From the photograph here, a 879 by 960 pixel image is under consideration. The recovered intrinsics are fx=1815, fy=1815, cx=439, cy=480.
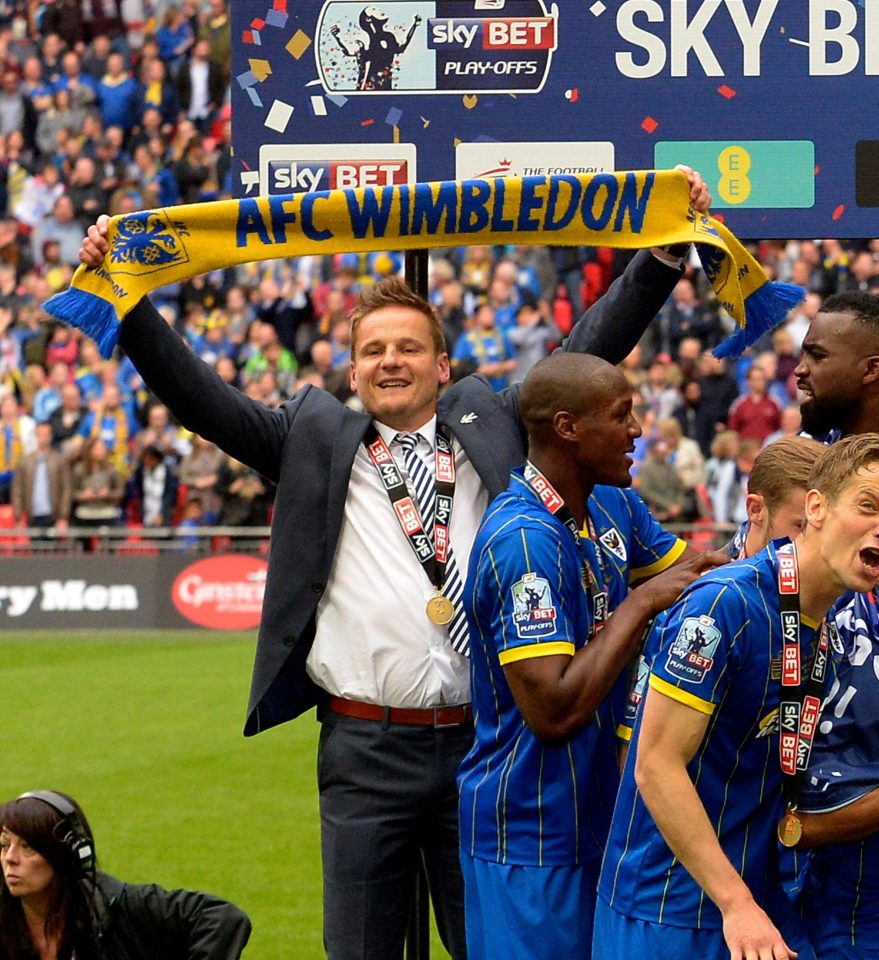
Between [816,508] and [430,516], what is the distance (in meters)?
1.26

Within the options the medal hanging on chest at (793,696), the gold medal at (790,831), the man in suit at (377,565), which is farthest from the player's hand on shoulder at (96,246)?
the gold medal at (790,831)

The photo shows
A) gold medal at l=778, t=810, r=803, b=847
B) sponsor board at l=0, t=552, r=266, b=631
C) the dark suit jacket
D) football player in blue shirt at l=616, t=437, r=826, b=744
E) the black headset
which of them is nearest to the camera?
gold medal at l=778, t=810, r=803, b=847

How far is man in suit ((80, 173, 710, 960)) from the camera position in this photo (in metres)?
4.26

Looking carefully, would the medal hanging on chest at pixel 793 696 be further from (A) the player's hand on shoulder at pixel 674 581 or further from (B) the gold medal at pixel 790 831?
(A) the player's hand on shoulder at pixel 674 581

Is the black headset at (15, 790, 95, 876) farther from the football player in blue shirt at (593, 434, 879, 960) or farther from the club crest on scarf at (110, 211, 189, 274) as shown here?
the football player in blue shirt at (593, 434, 879, 960)

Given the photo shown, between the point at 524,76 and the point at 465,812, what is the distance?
2.03m

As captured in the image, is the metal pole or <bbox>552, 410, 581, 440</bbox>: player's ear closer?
<bbox>552, 410, 581, 440</bbox>: player's ear

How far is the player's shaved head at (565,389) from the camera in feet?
12.5

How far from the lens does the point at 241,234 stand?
180 inches

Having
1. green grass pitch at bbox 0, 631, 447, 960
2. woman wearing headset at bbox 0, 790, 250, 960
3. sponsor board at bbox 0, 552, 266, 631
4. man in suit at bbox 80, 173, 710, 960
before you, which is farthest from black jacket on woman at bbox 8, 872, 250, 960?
sponsor board at bbox 0, 552, 266, 631

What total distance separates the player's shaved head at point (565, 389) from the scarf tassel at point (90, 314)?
103 centimetres

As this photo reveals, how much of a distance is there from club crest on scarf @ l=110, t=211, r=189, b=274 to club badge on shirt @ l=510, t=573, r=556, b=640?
1.38m

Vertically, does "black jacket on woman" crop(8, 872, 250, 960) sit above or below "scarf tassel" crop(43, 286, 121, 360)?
below

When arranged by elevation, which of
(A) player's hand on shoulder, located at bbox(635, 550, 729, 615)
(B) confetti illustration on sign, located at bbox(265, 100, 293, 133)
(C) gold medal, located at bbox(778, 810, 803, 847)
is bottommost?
(C) gold medal, located at bbox(778, 810, 803, 847)
